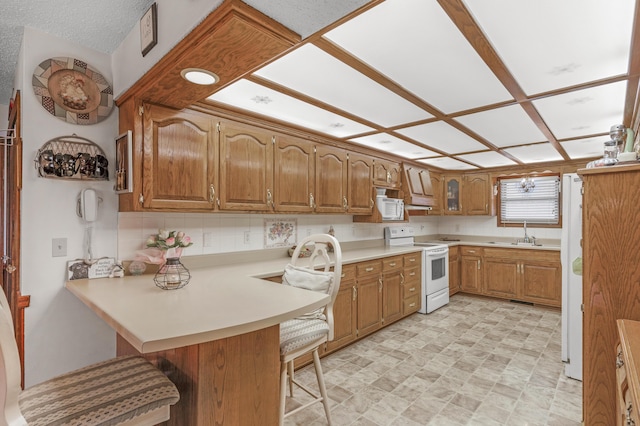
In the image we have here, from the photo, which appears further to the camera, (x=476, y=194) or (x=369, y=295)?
(x=476, y=194)

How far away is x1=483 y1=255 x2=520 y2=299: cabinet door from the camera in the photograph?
4.85 metres

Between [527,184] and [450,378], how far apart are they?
4.04m

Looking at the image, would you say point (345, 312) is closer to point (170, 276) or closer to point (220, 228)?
point (220, 228)

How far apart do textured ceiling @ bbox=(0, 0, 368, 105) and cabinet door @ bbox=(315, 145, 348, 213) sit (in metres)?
1.89

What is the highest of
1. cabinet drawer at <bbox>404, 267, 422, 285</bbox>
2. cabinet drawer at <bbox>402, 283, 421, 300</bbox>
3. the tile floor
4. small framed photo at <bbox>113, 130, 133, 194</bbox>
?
small framed photo at <bbox>113, 130, 133, 194</bbox>

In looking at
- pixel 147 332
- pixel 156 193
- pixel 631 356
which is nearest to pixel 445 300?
pixel 631 356

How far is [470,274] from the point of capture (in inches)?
208

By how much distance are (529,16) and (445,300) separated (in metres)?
4.04

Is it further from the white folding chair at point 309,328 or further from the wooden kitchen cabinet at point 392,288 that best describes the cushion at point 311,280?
→ the wooden kitchen cabinet at point 392,288

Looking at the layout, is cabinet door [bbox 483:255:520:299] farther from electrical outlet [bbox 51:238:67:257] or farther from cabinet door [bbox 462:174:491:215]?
electrical outlet [bbox 51:238:67:257]

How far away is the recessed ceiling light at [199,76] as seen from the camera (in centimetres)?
160

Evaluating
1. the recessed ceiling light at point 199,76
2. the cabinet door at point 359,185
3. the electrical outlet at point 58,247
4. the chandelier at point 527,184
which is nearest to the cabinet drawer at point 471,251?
the chandelier at point 527,184

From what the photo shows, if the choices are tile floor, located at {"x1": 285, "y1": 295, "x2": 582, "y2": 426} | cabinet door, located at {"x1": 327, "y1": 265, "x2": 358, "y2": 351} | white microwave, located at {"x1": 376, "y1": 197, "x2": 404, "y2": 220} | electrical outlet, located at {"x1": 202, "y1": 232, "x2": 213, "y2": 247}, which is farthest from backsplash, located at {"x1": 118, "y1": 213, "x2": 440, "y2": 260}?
tile floor, located at {"x1": 285, "y1": 295, "x2": 582, "y2": 426}

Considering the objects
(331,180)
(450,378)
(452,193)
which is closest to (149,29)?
(331,180)
